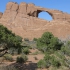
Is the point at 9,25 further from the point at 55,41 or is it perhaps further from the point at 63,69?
the point at 63,69

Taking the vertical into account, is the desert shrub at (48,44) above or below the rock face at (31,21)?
below

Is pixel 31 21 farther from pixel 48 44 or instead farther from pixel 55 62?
pixel 55 62

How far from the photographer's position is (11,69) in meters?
12.2

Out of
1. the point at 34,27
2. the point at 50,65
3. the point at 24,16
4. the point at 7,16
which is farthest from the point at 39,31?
the point at 50,65

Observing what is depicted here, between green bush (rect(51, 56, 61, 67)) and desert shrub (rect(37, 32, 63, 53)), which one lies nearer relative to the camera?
green bush (rect(51, 56, 61, 67))

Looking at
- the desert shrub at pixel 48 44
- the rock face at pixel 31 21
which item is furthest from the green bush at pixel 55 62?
the rock face at pixel 31 21

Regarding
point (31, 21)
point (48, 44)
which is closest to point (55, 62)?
point (48, 44)

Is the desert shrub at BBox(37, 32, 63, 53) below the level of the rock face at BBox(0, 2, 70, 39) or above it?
below

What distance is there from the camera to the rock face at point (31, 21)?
54.0 m

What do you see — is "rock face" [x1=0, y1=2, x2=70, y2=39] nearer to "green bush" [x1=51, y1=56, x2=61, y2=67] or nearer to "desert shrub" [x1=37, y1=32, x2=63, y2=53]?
"desert shrub" [x1=37, y1=32, x2=63, y2=53]

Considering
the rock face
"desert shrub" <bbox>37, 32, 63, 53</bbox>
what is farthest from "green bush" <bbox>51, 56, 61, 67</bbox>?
the rock face

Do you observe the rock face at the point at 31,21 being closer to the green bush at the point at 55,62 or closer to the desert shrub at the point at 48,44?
the desert shrub at the point at 48,44

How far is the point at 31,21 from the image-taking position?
55.9m

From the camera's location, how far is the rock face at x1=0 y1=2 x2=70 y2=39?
54000mm
